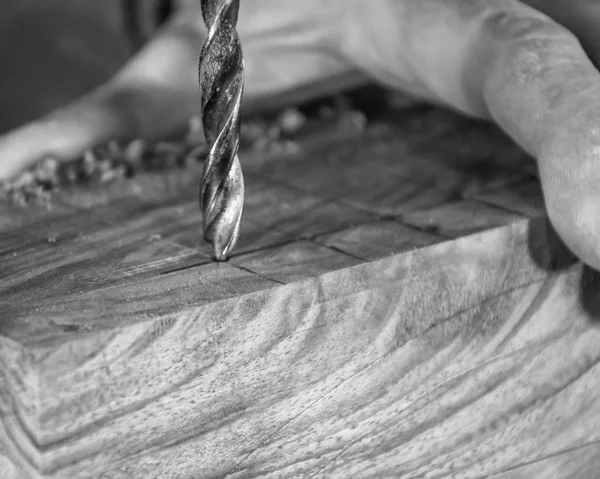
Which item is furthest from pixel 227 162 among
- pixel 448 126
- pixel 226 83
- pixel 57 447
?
pixel 448 126

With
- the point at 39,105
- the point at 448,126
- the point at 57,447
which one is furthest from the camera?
the point at 39,105

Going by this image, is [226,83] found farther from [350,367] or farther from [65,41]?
[65,41]

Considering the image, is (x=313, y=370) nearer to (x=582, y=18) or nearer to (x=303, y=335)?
(x=303, y=335)

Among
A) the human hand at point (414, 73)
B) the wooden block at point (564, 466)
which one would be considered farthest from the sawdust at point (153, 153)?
the wooden block at point (564, 466)

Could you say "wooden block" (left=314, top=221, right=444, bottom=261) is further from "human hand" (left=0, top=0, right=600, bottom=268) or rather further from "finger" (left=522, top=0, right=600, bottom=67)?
"finger" (left=522, top=0, right=600, bottom=67)

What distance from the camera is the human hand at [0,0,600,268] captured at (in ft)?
1.53

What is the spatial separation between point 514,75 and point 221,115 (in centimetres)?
17

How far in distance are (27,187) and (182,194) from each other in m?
0.10

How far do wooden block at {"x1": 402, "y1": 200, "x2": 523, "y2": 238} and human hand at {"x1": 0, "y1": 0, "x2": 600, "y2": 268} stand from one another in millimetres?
39

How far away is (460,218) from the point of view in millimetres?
516

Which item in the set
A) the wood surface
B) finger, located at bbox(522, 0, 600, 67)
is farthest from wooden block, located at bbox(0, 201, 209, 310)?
finger, located at bbox(522, 0, 600, 67)

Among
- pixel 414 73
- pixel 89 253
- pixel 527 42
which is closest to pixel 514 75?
pixel 527 42

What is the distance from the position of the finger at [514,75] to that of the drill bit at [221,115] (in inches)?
6.1

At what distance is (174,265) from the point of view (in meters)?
0.46
